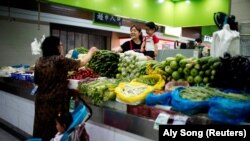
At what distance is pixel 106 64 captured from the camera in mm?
3928

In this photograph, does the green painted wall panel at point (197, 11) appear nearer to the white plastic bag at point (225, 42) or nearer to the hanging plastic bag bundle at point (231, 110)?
the white plastic bag at point (225, 42)

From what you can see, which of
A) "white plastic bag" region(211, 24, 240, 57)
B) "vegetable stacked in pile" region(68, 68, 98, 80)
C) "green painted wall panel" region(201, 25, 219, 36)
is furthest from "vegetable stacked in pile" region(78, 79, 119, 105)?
"green painted wall panel" region(201, 25, 219, 36)

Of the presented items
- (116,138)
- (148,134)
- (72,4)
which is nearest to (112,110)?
(116,138)

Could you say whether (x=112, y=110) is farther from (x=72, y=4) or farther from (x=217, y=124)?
(x=72, y=4)

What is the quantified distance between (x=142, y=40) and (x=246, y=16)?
1.90 metres

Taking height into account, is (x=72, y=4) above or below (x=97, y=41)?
above

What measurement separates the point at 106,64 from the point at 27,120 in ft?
6.51

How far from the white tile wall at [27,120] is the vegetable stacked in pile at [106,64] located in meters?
0.78

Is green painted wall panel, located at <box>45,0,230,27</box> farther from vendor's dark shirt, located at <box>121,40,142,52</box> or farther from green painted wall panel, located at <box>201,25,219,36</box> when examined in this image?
vendor's dark shirt, located at <box>121,40,142,52</box>

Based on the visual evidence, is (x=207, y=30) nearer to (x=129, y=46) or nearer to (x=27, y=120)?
(x=129, y=46)

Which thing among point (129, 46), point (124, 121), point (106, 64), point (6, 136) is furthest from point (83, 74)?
point (6, 136)

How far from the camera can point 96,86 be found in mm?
3160

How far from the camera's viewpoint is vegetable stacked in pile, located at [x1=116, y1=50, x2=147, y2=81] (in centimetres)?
339

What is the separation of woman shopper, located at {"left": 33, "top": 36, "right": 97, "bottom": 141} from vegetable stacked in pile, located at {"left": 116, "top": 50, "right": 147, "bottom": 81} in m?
0.56
